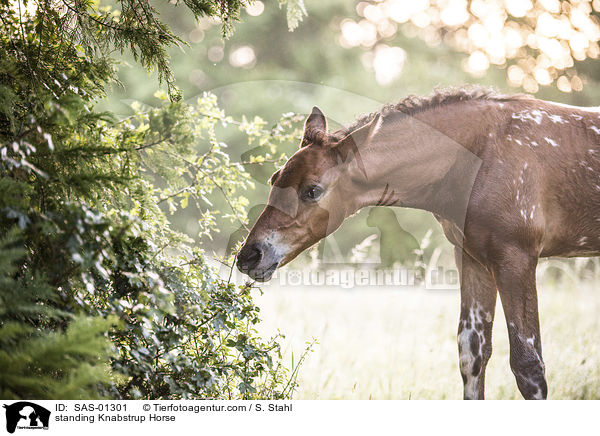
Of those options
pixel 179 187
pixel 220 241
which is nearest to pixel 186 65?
pixel 220 241

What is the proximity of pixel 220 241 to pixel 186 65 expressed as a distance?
5.15m

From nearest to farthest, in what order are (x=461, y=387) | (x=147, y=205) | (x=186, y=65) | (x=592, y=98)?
(x=147, y=205)
(x=461, y=387)
(x=592, y=98)
(x=186, y=65)

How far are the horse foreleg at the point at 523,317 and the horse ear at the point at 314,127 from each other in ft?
5.44

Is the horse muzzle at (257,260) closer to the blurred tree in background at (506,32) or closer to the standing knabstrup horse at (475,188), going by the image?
the standing knabstrup horse at (475,188)

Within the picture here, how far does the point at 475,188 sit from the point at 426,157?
0.47m

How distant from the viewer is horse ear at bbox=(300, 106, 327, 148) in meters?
4.26

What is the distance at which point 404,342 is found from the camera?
633cm

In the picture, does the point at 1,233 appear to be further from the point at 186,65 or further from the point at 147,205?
the point at 186,65

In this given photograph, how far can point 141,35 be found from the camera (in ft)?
11.9

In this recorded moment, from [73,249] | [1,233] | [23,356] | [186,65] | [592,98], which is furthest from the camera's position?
[186,65]

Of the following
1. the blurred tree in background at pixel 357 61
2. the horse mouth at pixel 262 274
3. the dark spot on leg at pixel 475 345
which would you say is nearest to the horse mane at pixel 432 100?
the horse mouth at pixel 262 274

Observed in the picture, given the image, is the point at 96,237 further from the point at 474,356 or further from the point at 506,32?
the point at 506,32
